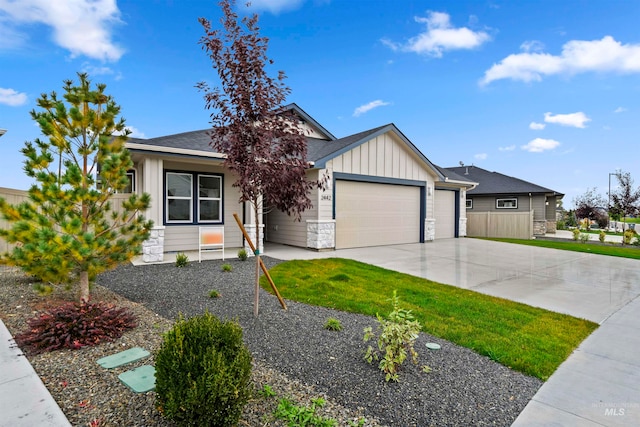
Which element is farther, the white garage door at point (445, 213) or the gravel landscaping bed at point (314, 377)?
the white garage door at point (445, 213)

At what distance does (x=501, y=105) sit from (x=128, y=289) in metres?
15.9

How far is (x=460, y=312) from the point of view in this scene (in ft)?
16.9

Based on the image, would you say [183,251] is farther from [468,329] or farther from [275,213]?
[468,329]

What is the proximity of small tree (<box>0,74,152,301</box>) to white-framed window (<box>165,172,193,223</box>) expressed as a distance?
5.52 meters

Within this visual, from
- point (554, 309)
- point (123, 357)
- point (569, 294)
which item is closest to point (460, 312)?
point (554, 309)

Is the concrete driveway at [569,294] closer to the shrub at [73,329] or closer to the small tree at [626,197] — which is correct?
the shrub at [73,329]

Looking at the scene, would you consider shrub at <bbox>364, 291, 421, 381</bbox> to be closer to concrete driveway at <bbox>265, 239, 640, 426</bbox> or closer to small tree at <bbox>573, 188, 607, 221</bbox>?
concrete driveway at <bbox>265, 239, 640, 426</bbox>

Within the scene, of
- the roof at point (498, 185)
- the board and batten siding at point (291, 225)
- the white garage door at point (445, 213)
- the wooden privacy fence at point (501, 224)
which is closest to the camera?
the board and batten siding at point (291, 225)

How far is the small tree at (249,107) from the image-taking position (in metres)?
4.40

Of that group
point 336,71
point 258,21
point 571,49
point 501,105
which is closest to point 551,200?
point 501,105

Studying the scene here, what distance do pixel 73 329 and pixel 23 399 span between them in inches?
52.6

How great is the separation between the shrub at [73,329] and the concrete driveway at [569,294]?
4172 mm

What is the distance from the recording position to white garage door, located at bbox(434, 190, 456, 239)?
54.6ft

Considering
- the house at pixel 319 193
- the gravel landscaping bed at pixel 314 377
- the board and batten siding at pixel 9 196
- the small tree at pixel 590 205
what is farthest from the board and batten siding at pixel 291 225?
the small tree at pixel 590 205
